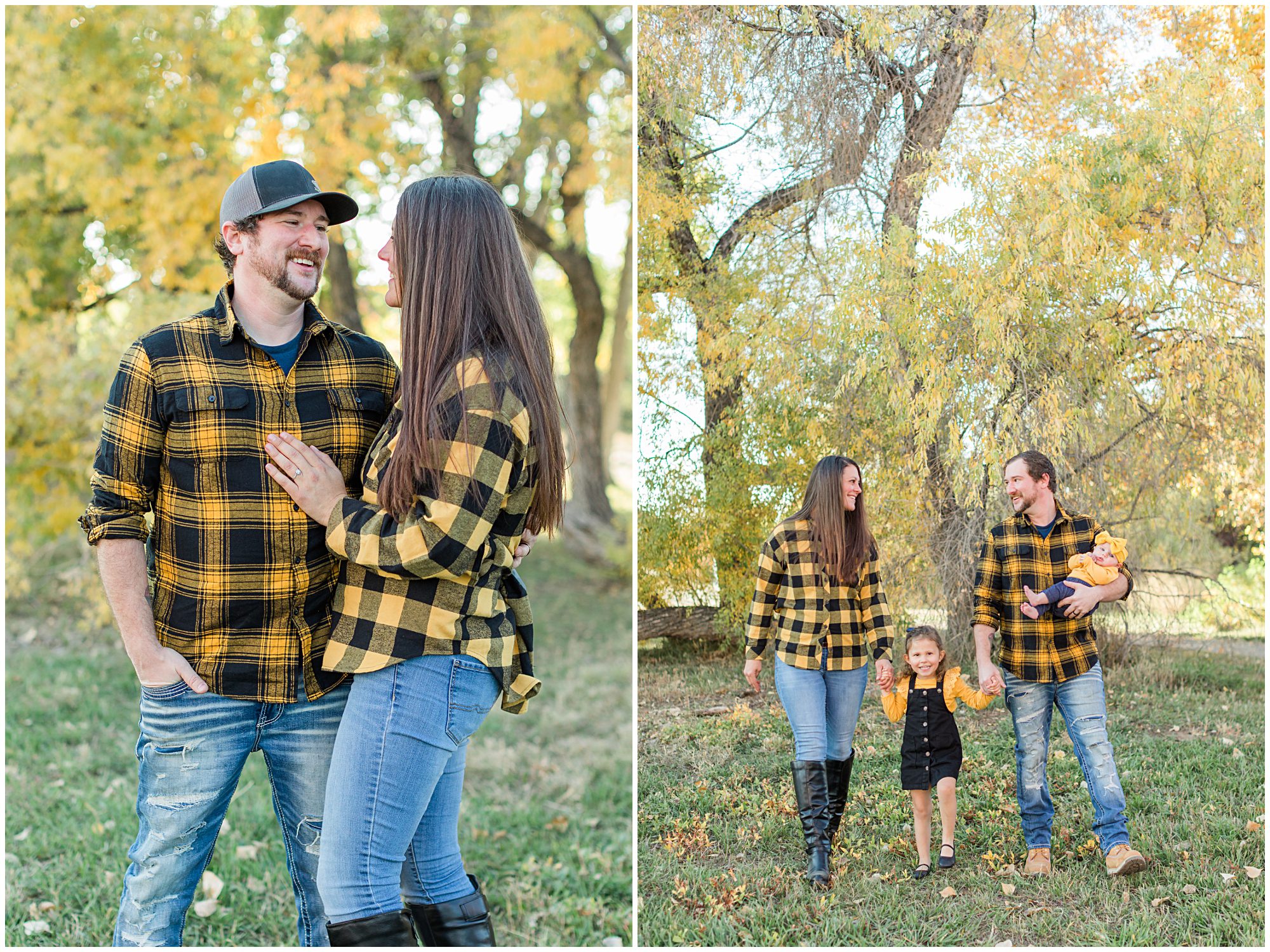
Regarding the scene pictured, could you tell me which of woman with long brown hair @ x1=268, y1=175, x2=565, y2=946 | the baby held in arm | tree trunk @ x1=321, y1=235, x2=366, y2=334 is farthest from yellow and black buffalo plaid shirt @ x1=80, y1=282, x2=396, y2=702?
tree trunk @ x1=321, y1=235, x2=366, y2=334

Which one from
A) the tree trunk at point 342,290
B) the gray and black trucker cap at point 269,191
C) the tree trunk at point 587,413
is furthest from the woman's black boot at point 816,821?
the tree trunk at point 587,413

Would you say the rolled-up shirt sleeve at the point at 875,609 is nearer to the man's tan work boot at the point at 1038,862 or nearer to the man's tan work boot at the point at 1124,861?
the man's tan work boot at the point at 1038,862

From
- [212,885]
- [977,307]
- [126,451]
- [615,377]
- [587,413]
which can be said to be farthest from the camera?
[615,377]

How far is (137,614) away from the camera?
2025 mm

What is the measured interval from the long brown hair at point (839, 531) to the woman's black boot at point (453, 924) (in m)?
1.31

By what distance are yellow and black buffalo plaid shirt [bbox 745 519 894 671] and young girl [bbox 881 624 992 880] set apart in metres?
0.11

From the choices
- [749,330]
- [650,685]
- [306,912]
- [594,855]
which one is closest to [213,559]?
[306,912]

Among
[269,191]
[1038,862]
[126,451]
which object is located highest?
[269,191]

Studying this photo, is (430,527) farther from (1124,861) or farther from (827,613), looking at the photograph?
(1124,861)

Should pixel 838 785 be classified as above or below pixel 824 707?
below

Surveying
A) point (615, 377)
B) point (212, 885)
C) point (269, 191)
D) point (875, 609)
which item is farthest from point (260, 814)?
point (615, 377)

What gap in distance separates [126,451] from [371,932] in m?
1.07

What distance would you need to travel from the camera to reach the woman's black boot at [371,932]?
185 centimetres

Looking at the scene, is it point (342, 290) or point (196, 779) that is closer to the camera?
point (196, 779)
